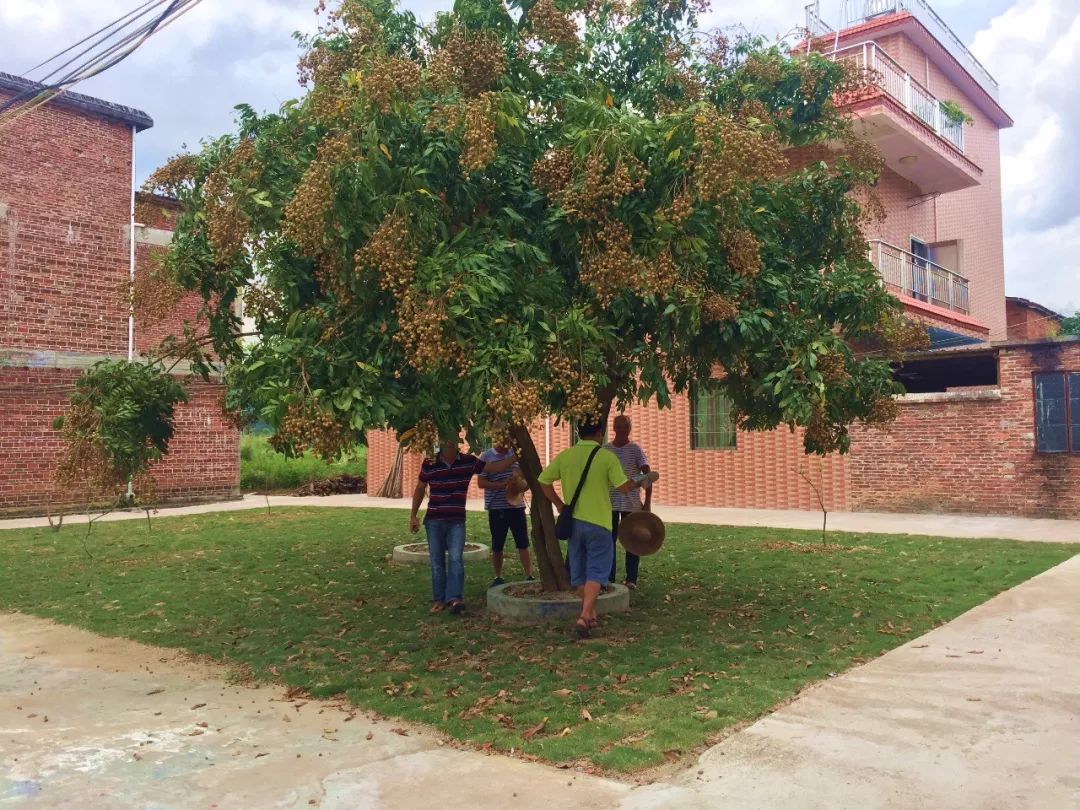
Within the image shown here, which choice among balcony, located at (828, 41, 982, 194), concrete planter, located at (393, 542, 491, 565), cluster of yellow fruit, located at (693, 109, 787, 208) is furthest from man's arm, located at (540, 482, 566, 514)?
balcony, located at (828, 41, 982, 194)

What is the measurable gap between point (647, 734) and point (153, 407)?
Result: 13.4 ft

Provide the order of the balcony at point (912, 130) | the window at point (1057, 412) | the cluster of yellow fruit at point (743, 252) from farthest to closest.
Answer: the balcony at point (912, 130) < the window at point (1057, 412) < the cluster of yellow fruit at point (743, 252)

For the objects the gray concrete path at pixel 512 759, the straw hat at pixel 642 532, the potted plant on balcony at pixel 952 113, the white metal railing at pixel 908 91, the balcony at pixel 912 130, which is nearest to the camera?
the gray concrete path at pixel 512 759

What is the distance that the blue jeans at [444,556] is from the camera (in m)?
7.21

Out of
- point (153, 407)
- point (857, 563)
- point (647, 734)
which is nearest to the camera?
point (647, 734)

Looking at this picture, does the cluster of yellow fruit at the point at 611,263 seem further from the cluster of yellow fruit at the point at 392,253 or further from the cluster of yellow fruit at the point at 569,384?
the cluster of yellow fruit at the point at 392,253

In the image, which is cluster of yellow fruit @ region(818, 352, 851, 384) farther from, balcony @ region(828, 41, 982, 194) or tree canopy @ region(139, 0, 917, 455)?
balcony @ region(828, 41, 982, 194)

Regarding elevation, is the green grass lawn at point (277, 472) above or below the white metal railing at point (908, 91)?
below

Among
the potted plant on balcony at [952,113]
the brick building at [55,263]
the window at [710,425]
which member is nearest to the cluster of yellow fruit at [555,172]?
the window at [710,425]

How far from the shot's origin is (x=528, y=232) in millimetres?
5637

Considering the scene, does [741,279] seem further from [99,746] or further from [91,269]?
[91,269]

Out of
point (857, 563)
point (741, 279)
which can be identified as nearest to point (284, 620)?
point (741, 279)

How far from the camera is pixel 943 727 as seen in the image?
14.7 ft

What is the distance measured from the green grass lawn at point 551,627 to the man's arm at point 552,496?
0.94m
